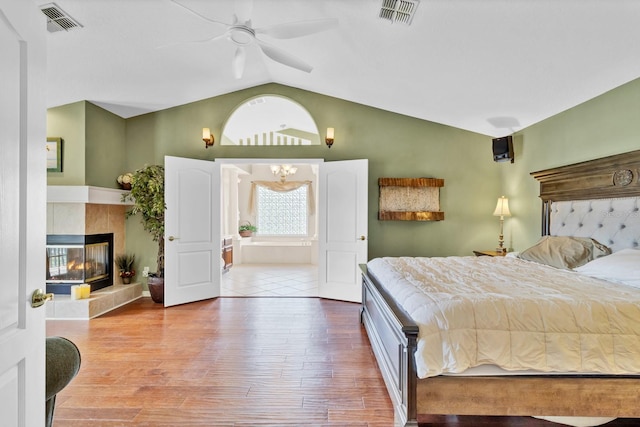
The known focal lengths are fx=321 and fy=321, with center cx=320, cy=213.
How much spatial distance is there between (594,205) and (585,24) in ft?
5.25

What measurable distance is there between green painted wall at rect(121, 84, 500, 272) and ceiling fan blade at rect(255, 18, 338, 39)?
222 cm

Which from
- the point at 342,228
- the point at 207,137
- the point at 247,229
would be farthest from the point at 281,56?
the point at 247,229

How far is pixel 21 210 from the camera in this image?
1.00 m

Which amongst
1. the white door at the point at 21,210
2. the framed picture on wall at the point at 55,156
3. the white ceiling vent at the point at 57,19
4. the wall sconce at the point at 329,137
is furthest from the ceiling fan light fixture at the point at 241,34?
the framed picture on wall at the point at 55,156

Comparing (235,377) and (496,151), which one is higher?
(496,151)

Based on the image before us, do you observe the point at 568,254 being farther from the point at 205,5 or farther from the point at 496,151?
the point at 205,5

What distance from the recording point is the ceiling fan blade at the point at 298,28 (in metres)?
2.41

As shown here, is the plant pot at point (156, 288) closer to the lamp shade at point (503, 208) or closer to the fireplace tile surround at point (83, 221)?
the fireplace tile surround at point (83, 221)

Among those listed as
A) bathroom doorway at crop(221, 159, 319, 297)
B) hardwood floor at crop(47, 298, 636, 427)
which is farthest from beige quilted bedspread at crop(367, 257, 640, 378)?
bathroom doorway at crop(221, 159, 319, 297)

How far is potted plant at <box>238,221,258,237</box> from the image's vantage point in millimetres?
8070

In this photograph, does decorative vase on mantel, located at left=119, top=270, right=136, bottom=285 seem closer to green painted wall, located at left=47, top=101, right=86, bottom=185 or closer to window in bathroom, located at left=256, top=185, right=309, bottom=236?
green painted wall, located at left=47, top=101, right=86, bottom=185

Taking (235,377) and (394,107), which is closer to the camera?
(235,377)

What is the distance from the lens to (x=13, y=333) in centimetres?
97

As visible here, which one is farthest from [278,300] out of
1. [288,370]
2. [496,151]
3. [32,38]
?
[32,38]
